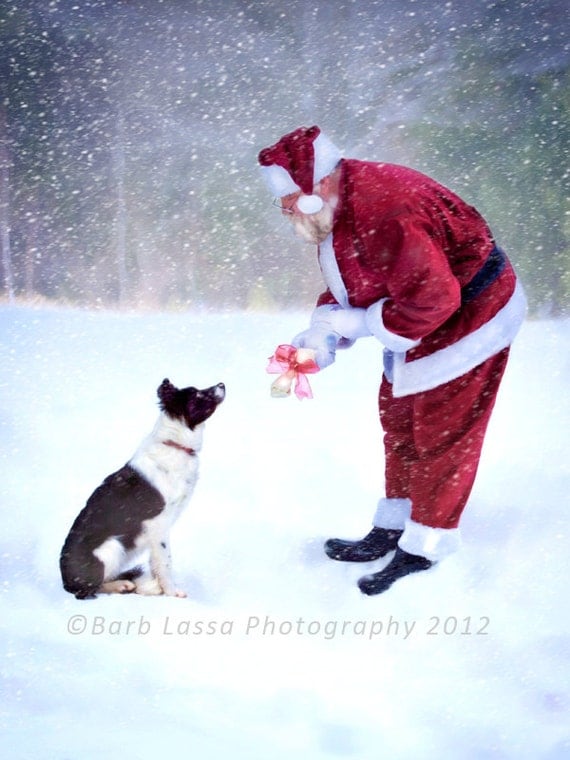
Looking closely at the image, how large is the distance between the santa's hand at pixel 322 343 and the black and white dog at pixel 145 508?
239 mm

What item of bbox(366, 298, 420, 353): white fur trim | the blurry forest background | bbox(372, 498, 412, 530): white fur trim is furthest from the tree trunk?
bbox(372, 498, 412, 530): white fur trim

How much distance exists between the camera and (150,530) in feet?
5.01

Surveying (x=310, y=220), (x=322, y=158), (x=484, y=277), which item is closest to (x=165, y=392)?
(x=310, y=220)

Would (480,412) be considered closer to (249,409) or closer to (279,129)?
(249,409)

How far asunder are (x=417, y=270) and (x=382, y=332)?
13cm

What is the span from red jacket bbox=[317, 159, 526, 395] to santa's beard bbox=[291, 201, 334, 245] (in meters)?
0.02

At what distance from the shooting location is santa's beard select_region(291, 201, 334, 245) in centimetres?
142

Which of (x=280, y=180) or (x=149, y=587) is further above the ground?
(x=280, y=180)

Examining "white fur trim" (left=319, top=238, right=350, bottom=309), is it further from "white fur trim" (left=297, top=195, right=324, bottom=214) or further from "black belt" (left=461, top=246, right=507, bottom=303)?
"black belt" (left=461, top=246, right=507, bottom=303)

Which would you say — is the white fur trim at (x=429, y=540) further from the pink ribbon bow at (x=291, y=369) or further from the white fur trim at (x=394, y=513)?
the pink ribbon bow at (x=291, y=369)

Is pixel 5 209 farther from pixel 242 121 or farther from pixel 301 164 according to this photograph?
pixel 301 164

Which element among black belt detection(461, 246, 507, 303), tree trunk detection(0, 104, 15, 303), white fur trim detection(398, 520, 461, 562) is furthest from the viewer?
tree trunk detection(0, 104, 15, 303)

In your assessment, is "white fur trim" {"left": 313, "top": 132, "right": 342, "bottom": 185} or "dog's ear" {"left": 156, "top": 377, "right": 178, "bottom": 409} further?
"dog's ear" {"left": 156, "top": 377, "right": 178, "bottom": 409}

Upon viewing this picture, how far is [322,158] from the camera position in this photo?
1.38 m
